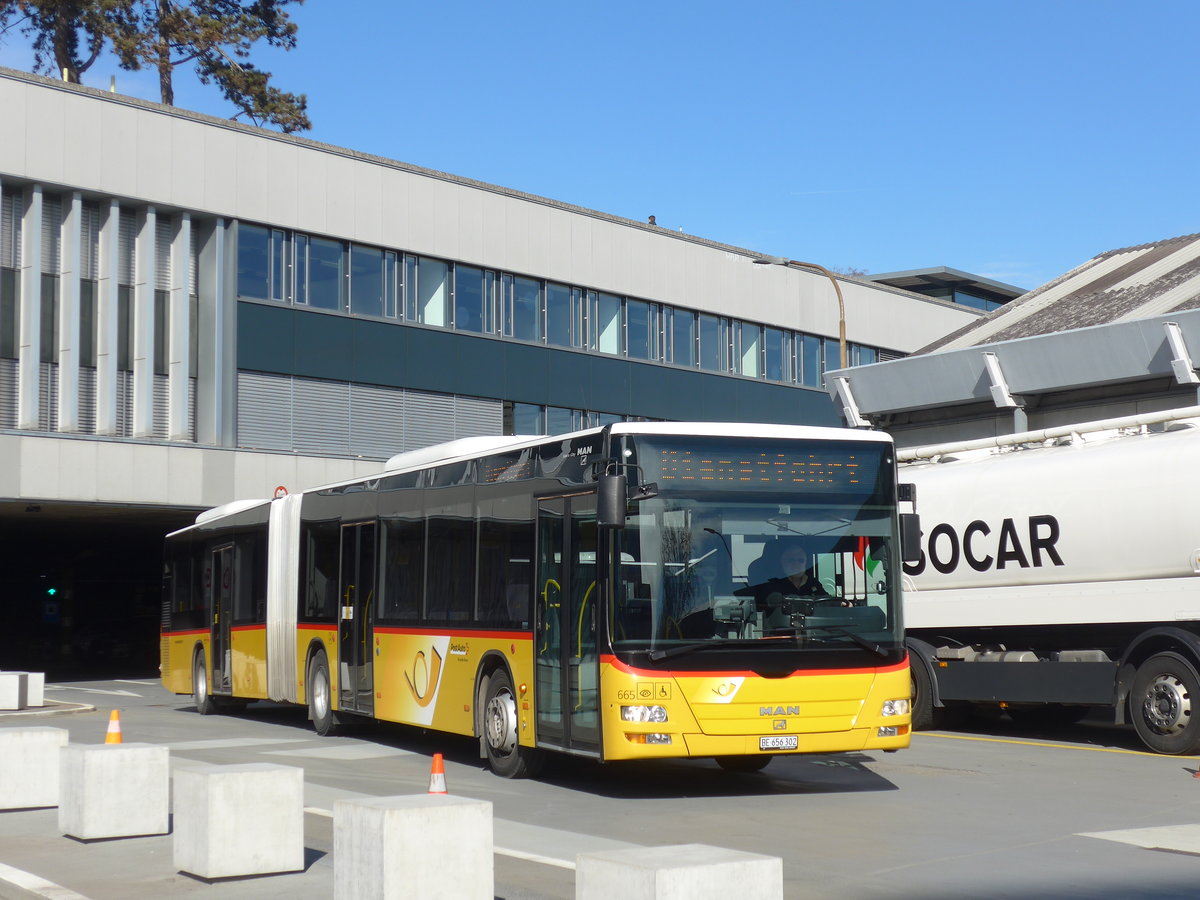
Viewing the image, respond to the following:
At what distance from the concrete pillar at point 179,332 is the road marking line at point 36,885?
26071mm

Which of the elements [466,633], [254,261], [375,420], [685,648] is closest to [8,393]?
[254,261]

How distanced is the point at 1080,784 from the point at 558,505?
16.9ft

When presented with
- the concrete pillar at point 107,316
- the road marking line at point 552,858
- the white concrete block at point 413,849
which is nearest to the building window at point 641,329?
the concrete pillar at point 107,316

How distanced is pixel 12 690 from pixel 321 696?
7.89m

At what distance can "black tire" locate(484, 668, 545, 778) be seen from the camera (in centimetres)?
1438

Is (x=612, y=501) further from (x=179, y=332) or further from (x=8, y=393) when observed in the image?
(x=179, y=332)

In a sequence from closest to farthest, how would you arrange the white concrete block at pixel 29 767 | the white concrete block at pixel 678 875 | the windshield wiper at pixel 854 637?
the white concrete block at pixel 678 875 → the white concrete block at pixel 29 767 → the windshield wiper at pixel 854 637

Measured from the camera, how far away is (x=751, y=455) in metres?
13.1

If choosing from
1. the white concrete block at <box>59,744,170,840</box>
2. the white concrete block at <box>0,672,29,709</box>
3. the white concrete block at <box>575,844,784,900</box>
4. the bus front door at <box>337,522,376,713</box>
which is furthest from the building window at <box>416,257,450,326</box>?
the white concrete block at <box>575,844,784,900</box>

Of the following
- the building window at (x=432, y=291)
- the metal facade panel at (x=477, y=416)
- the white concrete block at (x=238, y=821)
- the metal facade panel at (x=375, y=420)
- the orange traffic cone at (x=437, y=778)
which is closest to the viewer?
the orange traffic cone at (x=437, y=778)

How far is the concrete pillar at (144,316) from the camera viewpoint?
34.2m

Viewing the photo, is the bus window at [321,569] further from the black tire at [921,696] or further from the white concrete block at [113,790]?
the white concrete block at [113,790]

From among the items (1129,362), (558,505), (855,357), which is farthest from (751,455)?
(855,357)

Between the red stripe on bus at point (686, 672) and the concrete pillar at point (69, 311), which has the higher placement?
the concrete pillar at point (69, 311)
